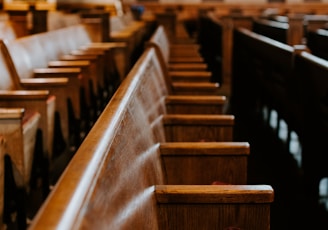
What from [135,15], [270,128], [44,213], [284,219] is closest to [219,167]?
[284,219]

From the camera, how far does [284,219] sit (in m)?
2.07

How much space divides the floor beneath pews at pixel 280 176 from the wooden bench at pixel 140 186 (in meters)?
0.57

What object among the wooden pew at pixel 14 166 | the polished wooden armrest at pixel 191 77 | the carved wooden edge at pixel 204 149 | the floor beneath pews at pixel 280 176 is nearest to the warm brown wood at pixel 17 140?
the wooden pew at pixel 14 166

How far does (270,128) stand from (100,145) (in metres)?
3.04

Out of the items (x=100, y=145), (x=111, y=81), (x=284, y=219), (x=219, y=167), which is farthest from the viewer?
(x=111, y=81)

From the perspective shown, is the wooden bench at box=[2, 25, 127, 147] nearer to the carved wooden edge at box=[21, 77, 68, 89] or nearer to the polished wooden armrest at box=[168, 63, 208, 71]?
the carved wooden edge at box=[21, 77, 68, 89]

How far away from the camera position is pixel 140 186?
1.04 meters

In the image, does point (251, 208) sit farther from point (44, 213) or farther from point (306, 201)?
point (306, 201)

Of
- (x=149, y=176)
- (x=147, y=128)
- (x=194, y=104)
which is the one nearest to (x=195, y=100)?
(x=194, y=104)

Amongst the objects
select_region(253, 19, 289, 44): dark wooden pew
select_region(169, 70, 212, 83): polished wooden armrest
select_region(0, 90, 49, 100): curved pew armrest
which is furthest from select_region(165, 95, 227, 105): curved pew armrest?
select_region(253, 19, 289, 44): dark wooden pew

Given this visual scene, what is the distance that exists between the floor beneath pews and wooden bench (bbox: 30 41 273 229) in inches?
22.4

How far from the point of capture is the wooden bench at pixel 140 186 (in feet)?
2.03

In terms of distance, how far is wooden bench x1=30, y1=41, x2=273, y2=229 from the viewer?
0.62 m

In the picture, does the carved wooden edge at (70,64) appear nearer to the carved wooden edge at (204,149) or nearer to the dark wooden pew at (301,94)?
the dark wooden pew at (301,94)
